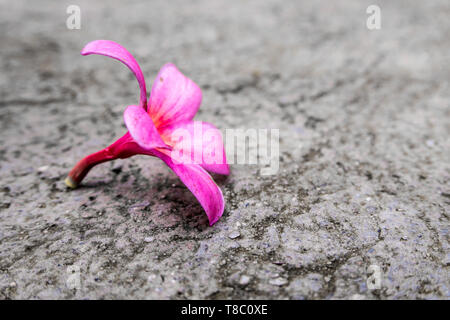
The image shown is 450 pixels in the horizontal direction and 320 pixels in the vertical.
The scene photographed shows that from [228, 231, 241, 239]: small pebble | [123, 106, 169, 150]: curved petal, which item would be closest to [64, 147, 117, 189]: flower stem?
[123, 106, 169, 150]: curved petal

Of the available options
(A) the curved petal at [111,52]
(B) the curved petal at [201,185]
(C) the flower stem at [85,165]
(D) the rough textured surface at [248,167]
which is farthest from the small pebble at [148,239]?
(A) the curved petal at [111,52]

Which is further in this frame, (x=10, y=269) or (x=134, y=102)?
(x=134, y=102)

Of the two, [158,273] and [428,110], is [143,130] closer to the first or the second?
[158,273]

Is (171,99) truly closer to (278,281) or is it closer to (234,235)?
(234,235)

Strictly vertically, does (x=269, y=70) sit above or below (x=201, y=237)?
above

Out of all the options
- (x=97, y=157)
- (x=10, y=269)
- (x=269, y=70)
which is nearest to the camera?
(x=10, y=269)

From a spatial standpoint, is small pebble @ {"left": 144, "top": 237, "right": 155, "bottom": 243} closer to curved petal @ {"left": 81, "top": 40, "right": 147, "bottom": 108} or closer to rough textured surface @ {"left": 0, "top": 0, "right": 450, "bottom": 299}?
rough textured surface @ {"left": 0, "top": 0, "right": 450, "bottom": 299}

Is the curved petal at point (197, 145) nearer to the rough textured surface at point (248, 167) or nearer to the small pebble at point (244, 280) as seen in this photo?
the rough textured surface at point (248, 167)
